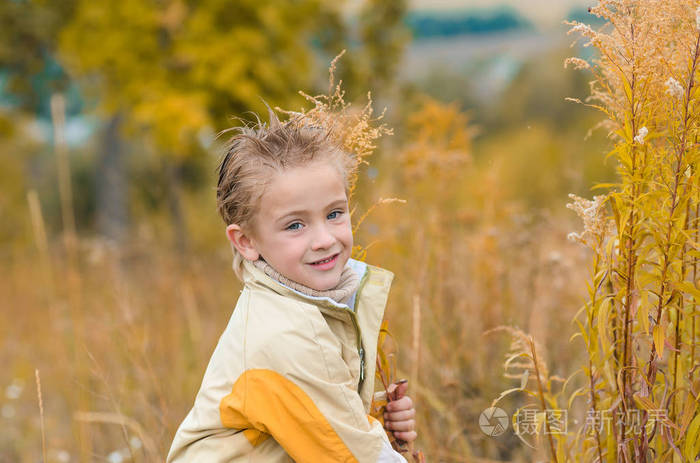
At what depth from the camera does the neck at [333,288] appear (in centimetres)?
165

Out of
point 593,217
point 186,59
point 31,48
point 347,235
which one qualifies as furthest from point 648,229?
point 31,48

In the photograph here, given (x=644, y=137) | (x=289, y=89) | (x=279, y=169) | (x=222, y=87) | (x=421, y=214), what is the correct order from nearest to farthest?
(x=644, y=137)
(x=279, y=169)
(x=421, y=214)
(x=222, y=87)
(x=289, y=89)

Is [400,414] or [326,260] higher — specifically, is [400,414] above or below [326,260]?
below

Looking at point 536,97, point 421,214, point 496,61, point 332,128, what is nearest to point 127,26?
point 421,214

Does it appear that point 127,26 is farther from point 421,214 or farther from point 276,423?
point 276,423

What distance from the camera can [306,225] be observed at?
5.34 feet

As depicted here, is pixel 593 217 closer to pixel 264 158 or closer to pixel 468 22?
pixel 264 158

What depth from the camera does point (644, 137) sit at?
1417 millimetres

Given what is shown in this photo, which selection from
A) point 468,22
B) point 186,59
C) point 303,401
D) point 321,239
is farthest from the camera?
point 468,22

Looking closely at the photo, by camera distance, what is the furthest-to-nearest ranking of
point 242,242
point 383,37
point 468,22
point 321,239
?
point 468,22 < point 383,37 < point 242,242 < point 321,239

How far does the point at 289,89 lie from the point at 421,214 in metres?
5.32

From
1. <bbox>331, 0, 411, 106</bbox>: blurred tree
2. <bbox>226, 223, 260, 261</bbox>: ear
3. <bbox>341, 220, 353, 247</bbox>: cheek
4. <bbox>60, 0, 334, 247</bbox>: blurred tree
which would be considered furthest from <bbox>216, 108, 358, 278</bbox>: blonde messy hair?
<bbox>60, 0, 334, 247</bbox>: blurred tree

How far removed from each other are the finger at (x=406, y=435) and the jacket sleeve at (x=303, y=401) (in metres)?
0.25

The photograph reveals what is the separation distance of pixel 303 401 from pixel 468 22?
53.7 ft
